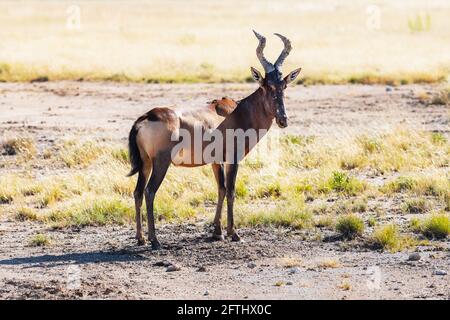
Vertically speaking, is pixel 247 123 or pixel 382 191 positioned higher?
pixel 247 123

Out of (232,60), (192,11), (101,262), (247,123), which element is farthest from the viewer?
(192,11)

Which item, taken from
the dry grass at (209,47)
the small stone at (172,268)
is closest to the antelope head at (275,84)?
the small stone at (172,268)

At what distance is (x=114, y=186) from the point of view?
53.0 feet

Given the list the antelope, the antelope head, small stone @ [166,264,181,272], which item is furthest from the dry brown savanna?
the antelope head

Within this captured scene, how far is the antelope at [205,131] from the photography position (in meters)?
12.6

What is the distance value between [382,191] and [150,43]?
31094mm

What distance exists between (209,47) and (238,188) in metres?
28.3

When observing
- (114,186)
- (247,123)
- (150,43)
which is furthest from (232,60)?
(247,123)

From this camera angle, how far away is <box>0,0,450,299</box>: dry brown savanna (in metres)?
11.3

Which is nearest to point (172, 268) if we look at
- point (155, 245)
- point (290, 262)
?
point (155, 245)

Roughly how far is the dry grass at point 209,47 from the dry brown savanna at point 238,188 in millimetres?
187

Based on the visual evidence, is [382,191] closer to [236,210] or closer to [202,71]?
[236,210]

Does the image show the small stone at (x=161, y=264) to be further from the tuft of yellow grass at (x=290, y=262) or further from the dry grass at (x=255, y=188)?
the dry grass at (x=255, y=188)

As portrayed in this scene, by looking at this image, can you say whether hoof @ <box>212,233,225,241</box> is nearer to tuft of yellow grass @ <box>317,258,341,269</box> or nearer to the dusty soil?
the dusty soil
